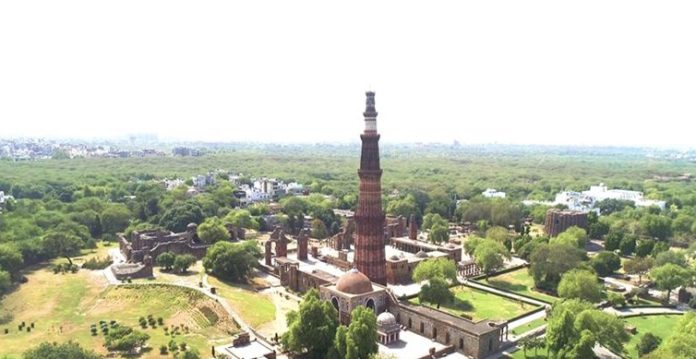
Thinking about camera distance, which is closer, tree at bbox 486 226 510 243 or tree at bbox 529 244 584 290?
tree at bbox 529 244 584 290

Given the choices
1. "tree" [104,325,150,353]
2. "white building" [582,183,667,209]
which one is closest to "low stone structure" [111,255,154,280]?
"tree" [104,325,150,353]

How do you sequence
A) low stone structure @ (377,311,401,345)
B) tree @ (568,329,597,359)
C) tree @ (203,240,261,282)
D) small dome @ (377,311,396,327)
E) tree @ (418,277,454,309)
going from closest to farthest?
tree @ (568,329,597,359) → low stone structure @ (377,311,401,345) → small dome @ (377,311,396,327) → tree @ (418,277,454,309) → tree @ (203,240,261,282)

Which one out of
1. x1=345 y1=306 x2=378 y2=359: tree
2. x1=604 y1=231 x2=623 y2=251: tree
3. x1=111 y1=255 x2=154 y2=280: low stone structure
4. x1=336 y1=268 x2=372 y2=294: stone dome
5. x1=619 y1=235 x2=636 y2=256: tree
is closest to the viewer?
x1=345 y1=306 x2=378 y2=359: tree

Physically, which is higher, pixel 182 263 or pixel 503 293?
pixel 182 263

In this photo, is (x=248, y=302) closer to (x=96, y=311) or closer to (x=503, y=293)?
(x=96, y=311)

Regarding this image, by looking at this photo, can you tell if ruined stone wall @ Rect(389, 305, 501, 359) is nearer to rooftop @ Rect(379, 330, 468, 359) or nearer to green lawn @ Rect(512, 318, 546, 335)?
rooftop @ Rect(379, 330, 468, 359)

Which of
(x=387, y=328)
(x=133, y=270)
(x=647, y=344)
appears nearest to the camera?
(x=647, y=344)

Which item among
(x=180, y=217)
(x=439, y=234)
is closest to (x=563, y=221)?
(x=439, y=234)
